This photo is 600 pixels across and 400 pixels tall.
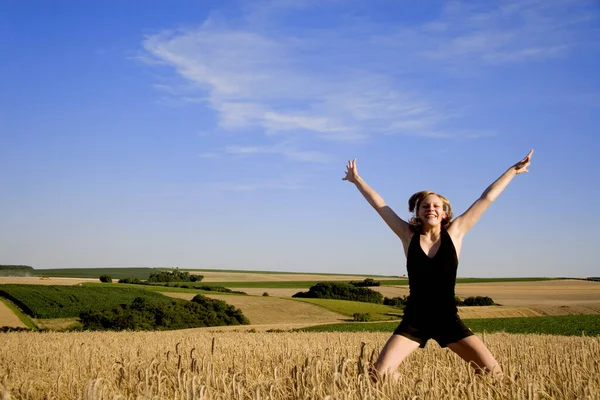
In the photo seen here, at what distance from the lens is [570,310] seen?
5231cm

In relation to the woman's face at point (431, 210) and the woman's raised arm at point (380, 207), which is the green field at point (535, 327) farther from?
the woman's face at point (431, 210)

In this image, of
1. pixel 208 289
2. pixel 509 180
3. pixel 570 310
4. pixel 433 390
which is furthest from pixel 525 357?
pixel 208 289

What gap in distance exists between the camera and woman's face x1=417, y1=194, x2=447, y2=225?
19.5 feet

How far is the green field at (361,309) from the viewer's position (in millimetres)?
52750

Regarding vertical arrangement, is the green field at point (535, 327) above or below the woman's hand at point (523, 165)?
below

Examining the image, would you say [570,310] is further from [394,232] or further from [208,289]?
[394,232]

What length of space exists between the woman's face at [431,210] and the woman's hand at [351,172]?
0.78 metres

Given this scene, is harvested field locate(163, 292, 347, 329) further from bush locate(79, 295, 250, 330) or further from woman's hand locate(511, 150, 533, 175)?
woman's hand locate(511, 150, 533, 175)

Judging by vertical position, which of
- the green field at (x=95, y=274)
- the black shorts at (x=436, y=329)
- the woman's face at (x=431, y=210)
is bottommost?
the green field at (x=95, y=274)

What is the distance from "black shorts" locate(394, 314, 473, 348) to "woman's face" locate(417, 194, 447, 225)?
88 cm

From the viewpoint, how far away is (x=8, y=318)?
41031mm

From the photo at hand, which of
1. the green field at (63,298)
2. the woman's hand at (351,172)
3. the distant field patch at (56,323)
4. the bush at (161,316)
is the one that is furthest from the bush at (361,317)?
the woman's hand at (351,172)

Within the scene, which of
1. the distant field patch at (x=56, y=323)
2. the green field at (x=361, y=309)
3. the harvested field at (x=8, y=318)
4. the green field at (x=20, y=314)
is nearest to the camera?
the harvested field at (x=8, y=318)

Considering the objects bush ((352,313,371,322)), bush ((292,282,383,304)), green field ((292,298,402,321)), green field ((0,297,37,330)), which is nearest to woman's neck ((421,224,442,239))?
green field ((0,297,37,330))
